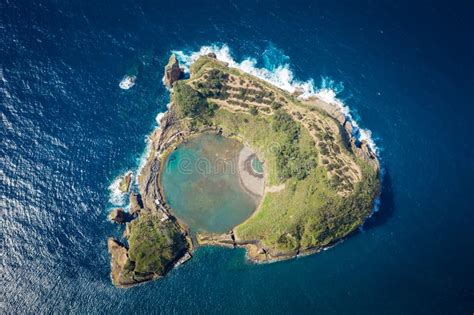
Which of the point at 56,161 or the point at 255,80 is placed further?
the point at 255,80

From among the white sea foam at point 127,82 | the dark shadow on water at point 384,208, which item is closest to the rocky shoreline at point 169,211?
the dark shadow on water at point 384,208

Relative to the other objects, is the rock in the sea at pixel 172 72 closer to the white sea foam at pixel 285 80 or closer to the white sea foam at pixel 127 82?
the white sea foam at pixel 285 80

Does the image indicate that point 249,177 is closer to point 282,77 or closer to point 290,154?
point 290,154

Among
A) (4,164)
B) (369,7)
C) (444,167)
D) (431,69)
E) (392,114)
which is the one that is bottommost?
(4,164)

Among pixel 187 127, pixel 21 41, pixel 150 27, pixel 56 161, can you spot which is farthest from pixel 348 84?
pixel 21 41

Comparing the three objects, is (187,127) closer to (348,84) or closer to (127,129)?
(127,129)

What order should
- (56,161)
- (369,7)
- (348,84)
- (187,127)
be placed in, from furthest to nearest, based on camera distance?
(369,7) → (348,84) → (187,127) → (56,161)

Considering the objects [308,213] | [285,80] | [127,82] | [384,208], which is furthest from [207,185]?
[384,208]
